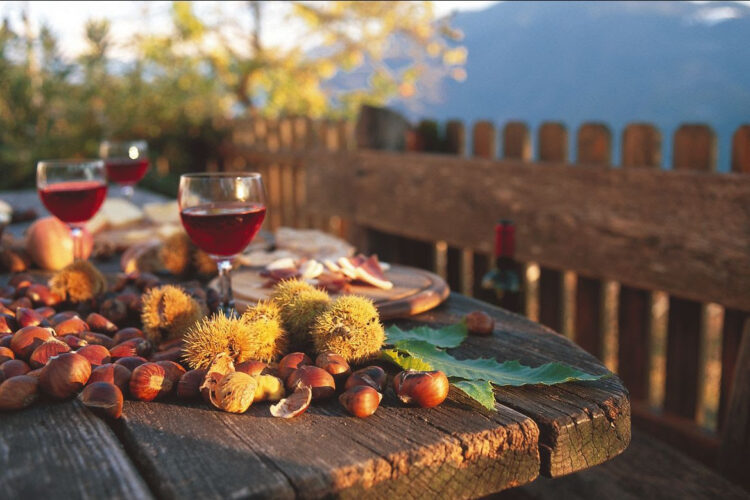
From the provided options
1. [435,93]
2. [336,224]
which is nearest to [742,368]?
[336,224]

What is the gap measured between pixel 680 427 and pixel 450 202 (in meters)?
1.70

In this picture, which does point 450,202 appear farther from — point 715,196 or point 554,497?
point 554,497

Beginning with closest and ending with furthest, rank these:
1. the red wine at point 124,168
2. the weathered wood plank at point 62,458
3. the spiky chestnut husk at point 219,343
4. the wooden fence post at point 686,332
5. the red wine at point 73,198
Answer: the weathered wood plank at point 62,458 < the spiky chestnut husk at point 219,343 < the red wine at point 73,198 < the wooden fence post at point 686,332 < the red wine at point 124,168

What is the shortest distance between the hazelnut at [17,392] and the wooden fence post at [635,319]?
2691 mm

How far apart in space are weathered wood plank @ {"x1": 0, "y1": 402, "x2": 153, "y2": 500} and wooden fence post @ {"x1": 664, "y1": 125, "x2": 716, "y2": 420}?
2.64 m

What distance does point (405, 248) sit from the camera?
487 centimetres

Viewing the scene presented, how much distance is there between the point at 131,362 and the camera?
1268mm

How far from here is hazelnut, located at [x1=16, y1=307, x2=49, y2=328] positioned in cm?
149

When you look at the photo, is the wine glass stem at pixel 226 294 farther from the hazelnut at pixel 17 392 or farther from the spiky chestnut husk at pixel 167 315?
the hazelnut at pixel 17 392

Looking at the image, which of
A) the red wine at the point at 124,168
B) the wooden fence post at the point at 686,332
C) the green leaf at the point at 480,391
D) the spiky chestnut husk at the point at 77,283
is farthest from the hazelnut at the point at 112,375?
the wooden fence post at the point at 686,332

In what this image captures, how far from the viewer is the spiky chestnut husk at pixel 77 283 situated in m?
1.84

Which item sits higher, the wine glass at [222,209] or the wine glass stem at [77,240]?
the wine glass at [222,209]

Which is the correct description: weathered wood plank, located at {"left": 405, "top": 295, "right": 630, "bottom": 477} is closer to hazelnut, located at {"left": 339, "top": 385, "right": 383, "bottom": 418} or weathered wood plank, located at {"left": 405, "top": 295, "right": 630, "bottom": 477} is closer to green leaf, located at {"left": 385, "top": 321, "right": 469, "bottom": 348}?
green leaf, located at {"left": 385, "top": 321, "right": 469, "bottom": 348}

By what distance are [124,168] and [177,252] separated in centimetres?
105
